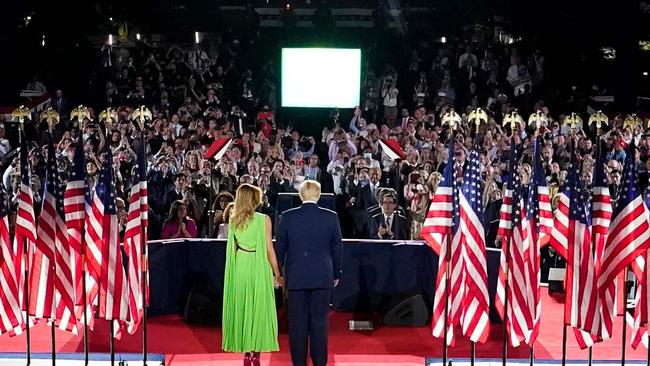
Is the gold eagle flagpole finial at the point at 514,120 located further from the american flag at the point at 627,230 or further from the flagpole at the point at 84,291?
the flagpole at the point at 84,291

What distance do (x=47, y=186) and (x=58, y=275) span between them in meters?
0.83

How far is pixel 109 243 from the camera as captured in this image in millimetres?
9039

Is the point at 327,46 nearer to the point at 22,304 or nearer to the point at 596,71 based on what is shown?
the point at 596,71

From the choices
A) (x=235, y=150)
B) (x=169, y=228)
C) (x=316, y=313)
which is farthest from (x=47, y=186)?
(x=235, y=150)

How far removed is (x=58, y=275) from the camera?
8.95 metres

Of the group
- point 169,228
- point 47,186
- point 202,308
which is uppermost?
point 47,186

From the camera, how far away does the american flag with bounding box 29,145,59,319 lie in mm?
8836

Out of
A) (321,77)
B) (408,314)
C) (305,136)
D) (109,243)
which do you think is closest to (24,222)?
(109,243)

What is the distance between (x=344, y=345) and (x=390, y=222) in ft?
10.5

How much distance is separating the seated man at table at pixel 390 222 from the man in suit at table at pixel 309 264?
4724 millimetres

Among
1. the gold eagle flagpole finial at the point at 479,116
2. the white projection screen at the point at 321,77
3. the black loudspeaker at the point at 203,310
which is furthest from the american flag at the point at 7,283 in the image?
the white projection screen at the point at 321,77

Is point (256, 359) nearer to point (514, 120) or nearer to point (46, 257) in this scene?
point (46, 257)

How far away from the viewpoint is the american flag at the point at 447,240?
9.09 metres

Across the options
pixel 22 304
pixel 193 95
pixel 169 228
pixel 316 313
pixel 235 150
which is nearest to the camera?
pixel 316 313
